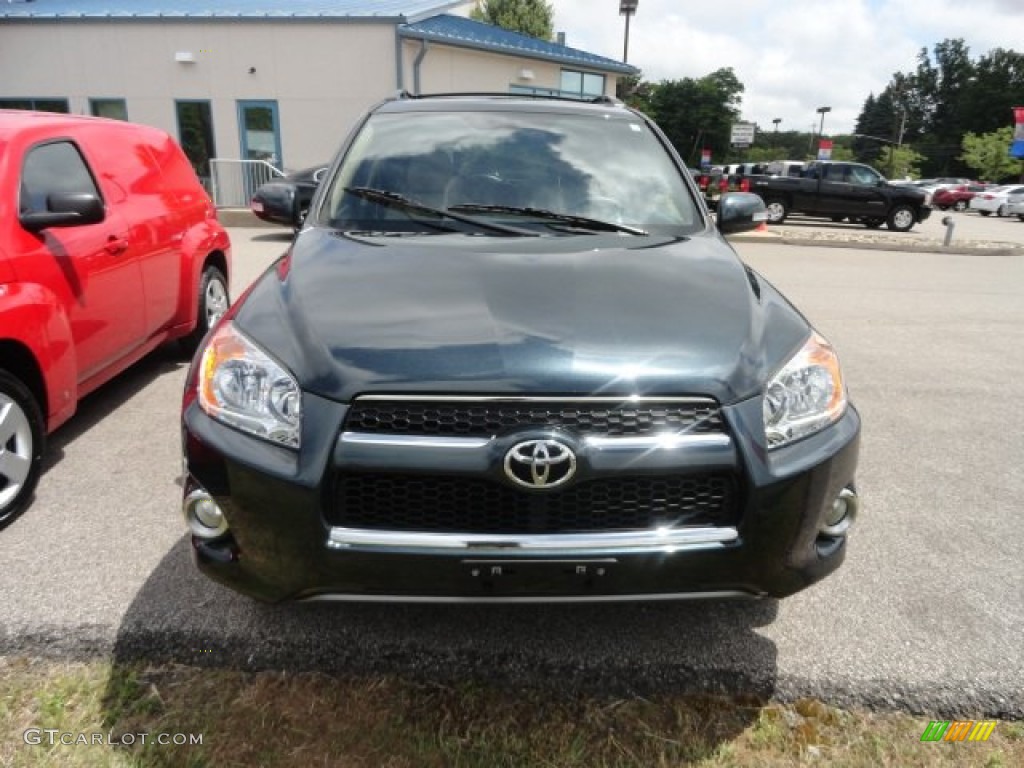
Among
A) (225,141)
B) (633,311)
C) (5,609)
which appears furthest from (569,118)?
(225,141)

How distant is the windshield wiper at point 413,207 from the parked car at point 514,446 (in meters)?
0.58

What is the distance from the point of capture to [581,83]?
23359 mm

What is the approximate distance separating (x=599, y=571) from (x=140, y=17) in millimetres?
20136

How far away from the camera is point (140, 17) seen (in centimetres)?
1747

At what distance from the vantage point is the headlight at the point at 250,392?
197cm

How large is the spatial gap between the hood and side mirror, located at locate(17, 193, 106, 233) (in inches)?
57.5

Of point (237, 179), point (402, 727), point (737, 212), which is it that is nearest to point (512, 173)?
point (737, 212)

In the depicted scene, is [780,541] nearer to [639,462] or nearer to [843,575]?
[639,462]

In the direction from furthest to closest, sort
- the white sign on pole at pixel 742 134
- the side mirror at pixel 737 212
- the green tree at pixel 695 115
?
1. the green tree at pixel 695 115
2. the white sign on pole at pixel 742 134
3. the side mirror at pixel 737 212

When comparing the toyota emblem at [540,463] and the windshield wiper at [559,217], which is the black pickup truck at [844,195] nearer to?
the windshield wiper at [559,217]

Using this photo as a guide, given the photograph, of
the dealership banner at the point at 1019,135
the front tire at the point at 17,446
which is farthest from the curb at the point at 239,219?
the dealership banner at the point at 1019,135

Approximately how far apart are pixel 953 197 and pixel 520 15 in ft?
91.8

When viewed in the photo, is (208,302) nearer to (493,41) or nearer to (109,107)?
(109,107)

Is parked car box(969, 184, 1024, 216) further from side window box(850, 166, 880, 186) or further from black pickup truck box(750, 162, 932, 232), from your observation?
side window box(850, 166, 880, 186)
